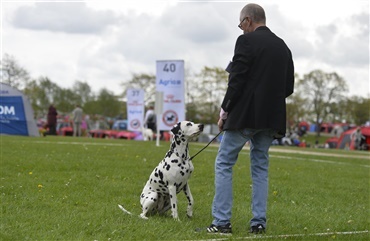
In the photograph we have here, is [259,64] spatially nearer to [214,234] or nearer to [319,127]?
[214,234]

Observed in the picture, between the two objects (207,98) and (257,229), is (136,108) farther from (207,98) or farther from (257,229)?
(207,98)

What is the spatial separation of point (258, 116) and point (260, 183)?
0.78m

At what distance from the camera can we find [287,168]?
13.0 m

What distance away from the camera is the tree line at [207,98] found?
70.6 meters

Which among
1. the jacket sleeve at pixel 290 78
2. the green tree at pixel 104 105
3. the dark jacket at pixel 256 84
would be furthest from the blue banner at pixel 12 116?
the green tree at pixel 104 105

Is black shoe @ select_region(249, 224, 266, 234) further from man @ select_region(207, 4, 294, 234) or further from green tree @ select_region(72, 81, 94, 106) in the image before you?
A: green tree @ select_region(72, 81, 94, 106)

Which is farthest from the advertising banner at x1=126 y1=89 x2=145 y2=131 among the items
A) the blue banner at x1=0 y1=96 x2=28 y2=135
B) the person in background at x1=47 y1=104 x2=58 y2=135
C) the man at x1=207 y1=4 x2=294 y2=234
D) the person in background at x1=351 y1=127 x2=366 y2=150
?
the man at x1=207 y1=4 x2=294 y2=234

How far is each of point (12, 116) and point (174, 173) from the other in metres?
22.6

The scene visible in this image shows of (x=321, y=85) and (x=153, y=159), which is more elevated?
(x=321, y=85)

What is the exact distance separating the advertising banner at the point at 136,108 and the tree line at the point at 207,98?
33.0m

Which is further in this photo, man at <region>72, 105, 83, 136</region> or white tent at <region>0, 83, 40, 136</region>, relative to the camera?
man at <region>72, 105, 83, 136</region>

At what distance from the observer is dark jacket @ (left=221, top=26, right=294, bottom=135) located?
17.4ft

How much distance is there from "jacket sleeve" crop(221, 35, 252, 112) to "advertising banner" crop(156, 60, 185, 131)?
16.3 m

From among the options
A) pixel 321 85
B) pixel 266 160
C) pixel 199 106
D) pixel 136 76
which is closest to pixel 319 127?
pixel 321 85
